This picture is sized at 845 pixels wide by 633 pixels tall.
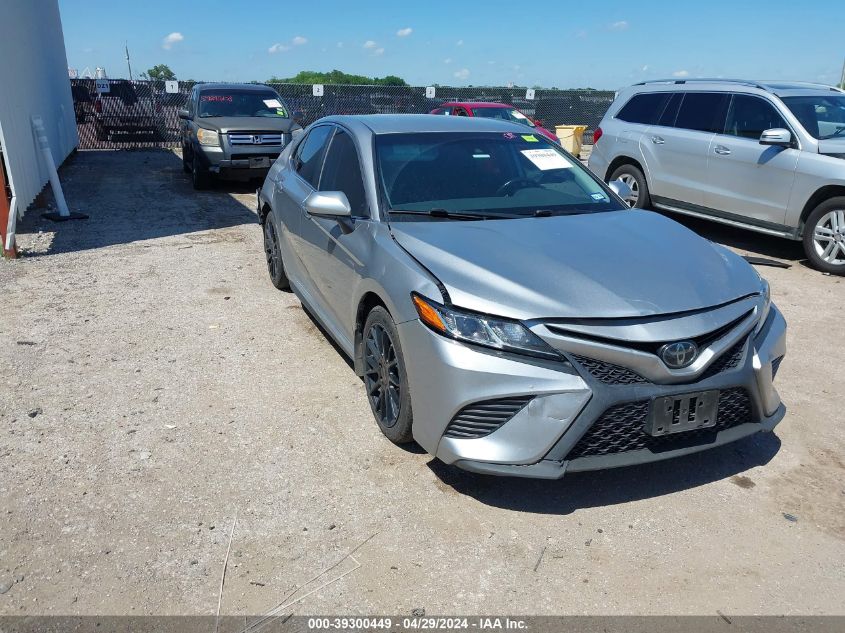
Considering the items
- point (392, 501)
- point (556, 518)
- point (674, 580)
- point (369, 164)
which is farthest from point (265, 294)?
point (674, 580)

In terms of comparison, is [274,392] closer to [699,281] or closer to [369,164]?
[369,164]

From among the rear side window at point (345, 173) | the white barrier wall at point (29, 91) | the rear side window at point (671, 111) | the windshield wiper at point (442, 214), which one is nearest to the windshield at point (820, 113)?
the rear side window at point (671, 111)

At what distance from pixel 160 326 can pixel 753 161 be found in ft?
21.2

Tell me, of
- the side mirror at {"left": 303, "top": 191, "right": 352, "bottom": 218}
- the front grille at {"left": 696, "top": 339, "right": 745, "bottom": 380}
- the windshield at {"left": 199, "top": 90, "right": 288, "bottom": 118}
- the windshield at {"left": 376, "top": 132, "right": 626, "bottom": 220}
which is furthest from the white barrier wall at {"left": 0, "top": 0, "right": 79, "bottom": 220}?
the front grille at {"left": 696, "top": 339, "right": 745, "bottom": 380}

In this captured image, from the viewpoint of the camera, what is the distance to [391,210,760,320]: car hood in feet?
9.64

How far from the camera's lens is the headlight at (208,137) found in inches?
463

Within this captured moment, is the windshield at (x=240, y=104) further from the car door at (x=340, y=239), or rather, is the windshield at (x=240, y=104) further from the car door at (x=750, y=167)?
the car door at (x=340, y=239)

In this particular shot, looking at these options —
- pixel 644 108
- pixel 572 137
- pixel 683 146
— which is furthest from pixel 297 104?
pixel 683 146

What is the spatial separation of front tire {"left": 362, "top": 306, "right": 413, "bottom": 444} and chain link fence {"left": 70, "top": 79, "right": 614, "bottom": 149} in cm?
1741

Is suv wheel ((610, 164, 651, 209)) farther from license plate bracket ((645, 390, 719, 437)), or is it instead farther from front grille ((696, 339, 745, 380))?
license plate bracket ((645, 390, 719, 437))

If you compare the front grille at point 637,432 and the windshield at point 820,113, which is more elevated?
the windshield at point 820,113

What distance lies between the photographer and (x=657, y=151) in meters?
8.88

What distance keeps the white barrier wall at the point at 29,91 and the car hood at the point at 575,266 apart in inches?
255

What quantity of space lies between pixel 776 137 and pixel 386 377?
18.9 feet
